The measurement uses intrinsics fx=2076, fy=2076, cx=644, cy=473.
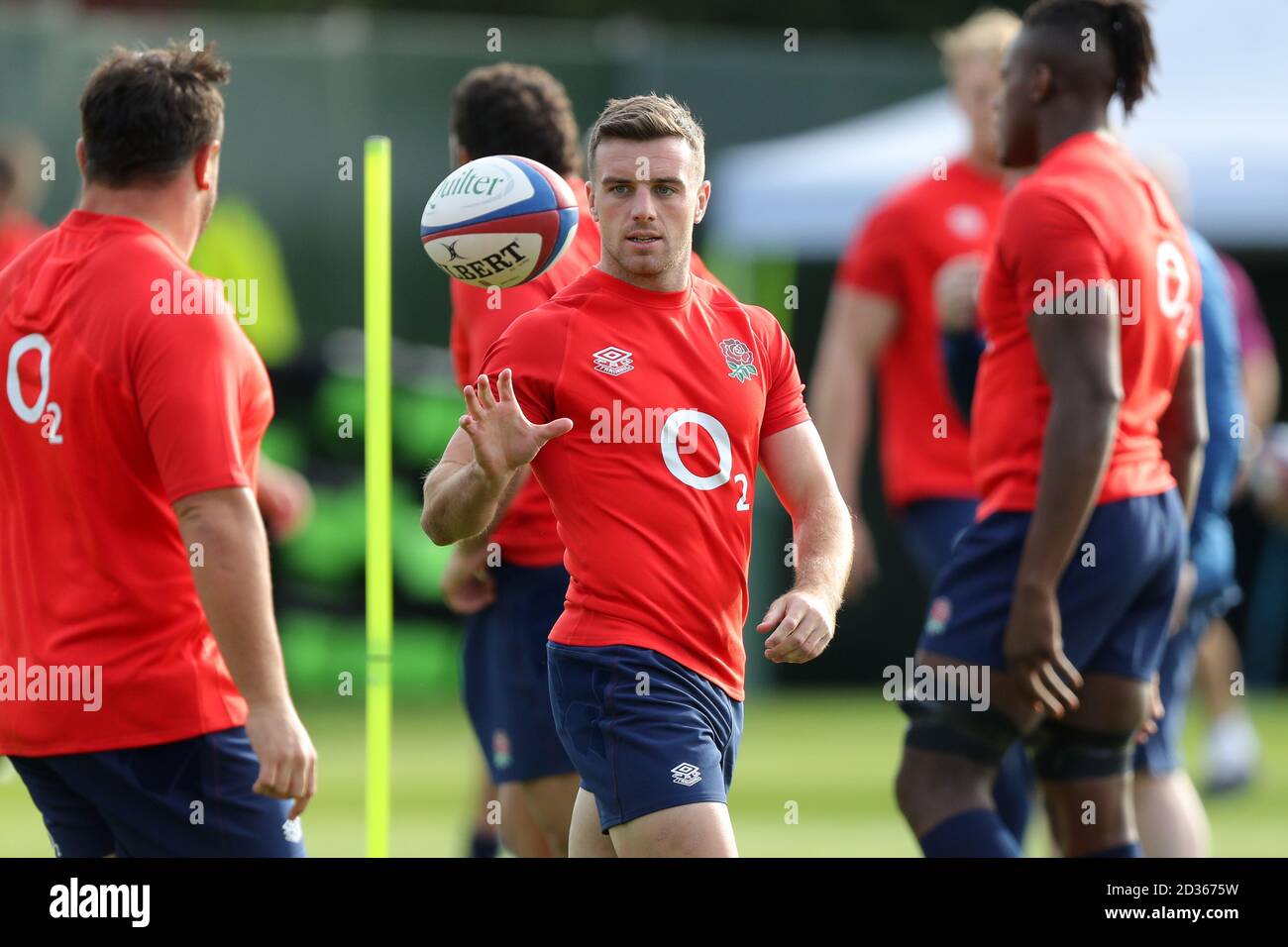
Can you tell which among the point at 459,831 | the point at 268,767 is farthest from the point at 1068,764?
the point at 459,831

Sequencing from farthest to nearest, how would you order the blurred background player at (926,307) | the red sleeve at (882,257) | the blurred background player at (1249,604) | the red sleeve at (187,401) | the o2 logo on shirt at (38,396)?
the blurred background player at (1249,604) < the red sleeve at (882,257) < the blurred background player at (926,307) < the o2 logo on shirt at (38,396) < the red sleeve at (187,401)

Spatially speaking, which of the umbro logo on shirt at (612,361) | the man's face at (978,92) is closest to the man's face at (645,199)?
the umbro logo on shirt at (612,361)

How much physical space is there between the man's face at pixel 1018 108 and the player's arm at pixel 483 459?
6.86 feet

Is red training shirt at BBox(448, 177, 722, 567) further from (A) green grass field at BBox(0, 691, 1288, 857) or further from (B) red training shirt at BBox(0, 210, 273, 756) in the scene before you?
(A) green grass field at BBox(0, 691, 1288, 857)

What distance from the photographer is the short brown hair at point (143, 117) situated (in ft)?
15.5

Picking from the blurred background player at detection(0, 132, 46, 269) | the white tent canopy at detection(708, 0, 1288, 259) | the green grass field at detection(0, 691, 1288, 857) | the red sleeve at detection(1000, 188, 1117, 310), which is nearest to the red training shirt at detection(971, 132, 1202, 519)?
the red sleeve at detection(1000, 188, 1117, 310)

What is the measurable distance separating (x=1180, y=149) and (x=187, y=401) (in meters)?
8.56

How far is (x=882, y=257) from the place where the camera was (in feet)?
25.5

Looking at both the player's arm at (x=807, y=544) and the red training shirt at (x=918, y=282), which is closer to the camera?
the player's arm at (x=807, y=544)

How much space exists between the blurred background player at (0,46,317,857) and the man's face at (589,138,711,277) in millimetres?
886

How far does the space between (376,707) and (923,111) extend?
28.9 ft

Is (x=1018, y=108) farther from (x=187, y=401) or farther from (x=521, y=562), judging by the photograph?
(x=187, y=401)

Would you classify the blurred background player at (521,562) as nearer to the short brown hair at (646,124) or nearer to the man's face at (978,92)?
the short brown hair at (646,124)
